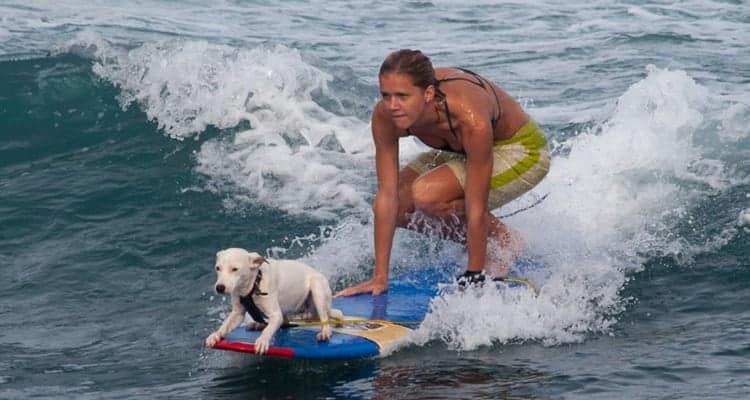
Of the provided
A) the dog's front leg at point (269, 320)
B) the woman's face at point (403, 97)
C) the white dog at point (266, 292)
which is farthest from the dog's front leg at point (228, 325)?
the woman's face at point (403, 97)

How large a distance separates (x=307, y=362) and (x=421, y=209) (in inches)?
60.3

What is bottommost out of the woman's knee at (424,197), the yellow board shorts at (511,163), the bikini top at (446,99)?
the woman's knee at (424,197)

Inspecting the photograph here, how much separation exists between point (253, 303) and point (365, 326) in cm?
93

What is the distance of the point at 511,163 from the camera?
710cm

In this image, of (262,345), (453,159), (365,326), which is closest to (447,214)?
(453,159)

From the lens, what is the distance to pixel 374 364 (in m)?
Result: 5.99

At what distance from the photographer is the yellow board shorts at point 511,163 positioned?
7070mm

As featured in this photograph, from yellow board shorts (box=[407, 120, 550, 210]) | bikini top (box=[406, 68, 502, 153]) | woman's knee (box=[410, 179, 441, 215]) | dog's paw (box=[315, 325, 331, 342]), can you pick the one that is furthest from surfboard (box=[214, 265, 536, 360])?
bikini top (box=[406, 68, 502, 153])

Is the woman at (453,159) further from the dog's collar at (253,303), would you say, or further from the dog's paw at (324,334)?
the dog's collar at (253,303)

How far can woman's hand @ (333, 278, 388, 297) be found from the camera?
682 cm

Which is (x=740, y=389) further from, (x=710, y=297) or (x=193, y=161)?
(x=193, y=161)

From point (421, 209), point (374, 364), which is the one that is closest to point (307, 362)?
point (374, 364)

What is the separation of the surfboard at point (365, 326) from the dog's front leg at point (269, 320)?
0.11 meters

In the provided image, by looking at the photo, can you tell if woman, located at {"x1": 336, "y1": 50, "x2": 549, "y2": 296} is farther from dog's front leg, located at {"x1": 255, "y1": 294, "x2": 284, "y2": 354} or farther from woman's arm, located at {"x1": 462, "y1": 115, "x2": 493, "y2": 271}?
dog's front leg, located at {"x1": 255, "y1": 294, "x2": 284, "y2": 354}
